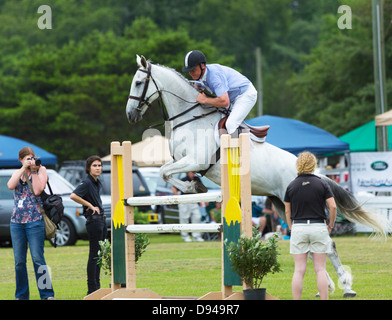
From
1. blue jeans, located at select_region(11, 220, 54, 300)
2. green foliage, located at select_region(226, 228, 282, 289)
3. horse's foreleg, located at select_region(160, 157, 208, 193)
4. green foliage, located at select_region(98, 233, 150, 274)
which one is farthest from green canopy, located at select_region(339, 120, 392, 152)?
green foliage, located at select_region(226, 228, 282, 289)

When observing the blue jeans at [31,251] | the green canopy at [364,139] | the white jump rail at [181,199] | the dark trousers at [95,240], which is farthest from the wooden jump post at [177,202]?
the green canopy at [364,139]

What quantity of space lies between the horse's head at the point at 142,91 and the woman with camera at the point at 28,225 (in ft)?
4.63

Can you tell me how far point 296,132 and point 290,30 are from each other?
44935mm

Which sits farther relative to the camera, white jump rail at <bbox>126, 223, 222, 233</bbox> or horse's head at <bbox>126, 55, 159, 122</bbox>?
horse's head at <bbox>126, 55, 159, 122</bbox>

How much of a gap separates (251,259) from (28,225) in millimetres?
3013

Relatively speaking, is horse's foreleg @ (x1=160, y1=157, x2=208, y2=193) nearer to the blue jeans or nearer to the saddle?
the saddle

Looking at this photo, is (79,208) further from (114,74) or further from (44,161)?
(114,74)

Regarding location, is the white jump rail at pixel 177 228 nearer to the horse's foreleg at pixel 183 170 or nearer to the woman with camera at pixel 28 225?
the horse's foreleg at pixel 183 170

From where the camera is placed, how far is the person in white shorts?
7.19m

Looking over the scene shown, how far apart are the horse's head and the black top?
2.82 meters

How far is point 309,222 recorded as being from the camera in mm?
7191

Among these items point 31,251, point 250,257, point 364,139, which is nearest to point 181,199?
point 250,257

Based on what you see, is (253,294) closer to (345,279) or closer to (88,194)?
(345,279)

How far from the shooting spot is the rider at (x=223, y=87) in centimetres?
884
